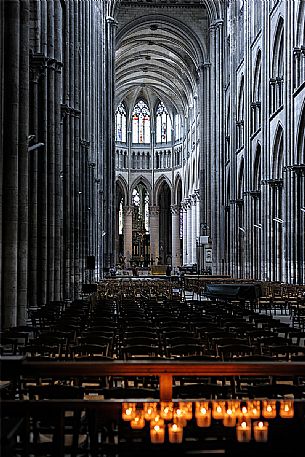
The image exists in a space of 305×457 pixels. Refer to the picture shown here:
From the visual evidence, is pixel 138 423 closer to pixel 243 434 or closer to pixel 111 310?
pixel 243 434

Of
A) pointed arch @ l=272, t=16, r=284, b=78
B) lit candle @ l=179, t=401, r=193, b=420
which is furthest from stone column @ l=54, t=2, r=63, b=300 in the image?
lit candle @ l=179, t=401, r=193, b=420

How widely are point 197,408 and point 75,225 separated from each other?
3069 cm

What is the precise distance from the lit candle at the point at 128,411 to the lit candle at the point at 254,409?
958 mm

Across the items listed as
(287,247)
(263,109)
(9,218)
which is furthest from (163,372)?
(263,109)

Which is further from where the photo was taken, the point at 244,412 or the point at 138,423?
the point at 244,412

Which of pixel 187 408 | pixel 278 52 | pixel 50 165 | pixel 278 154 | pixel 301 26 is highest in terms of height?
pixel 278 52

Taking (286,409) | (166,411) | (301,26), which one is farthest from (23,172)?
(301,26)

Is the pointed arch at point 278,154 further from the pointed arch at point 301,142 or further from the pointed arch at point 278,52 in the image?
the pointed arch at point 301,142

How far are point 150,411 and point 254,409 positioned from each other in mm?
Answer: 858

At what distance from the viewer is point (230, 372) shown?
21.0 feet

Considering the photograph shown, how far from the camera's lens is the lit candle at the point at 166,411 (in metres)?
5.84

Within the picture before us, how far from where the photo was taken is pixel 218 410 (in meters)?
5.96

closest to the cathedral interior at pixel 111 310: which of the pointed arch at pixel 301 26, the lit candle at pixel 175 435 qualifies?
the lit candle at pixel 175 435

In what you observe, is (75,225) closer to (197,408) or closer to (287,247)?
(287,247)
